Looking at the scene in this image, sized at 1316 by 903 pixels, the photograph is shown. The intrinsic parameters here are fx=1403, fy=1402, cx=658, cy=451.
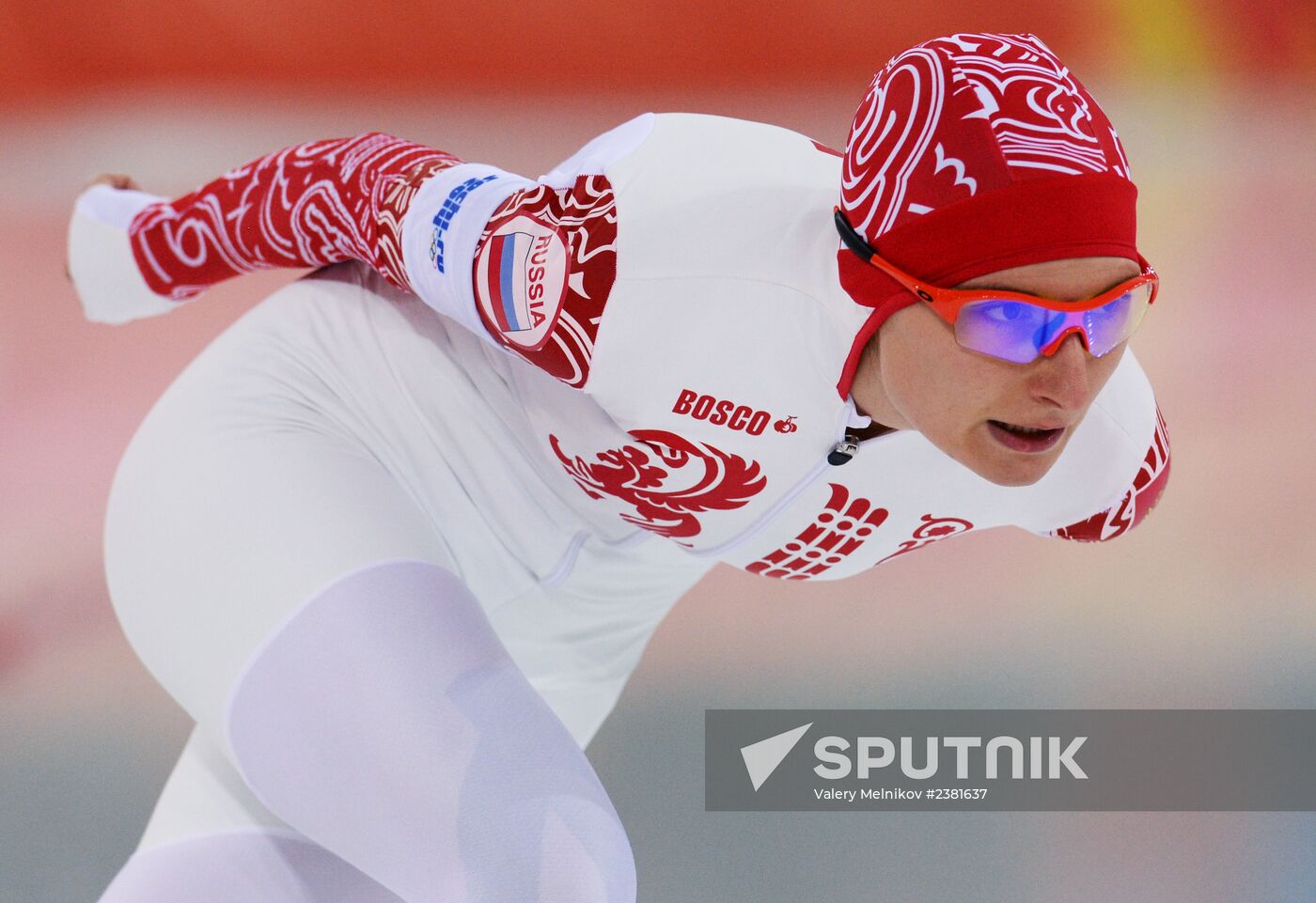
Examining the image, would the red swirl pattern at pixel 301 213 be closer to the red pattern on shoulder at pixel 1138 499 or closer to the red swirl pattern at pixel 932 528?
the red swirl pattern at pixel 932 528

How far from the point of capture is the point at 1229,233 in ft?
7.89

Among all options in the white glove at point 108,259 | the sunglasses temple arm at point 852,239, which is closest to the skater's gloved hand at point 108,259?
the white glove at point 108,259

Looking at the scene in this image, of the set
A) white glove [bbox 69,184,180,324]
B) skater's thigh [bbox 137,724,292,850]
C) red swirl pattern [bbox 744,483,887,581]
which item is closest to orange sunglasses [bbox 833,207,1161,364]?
red swirl pattern [bbox 744,483,887,581]

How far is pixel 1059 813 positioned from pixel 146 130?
6.17 ft

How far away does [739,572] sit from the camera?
2.11 meters

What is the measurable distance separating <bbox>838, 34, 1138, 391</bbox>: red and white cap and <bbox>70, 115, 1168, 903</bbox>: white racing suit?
3.0 inches

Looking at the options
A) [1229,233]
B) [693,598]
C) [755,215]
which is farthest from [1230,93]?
[755,215]

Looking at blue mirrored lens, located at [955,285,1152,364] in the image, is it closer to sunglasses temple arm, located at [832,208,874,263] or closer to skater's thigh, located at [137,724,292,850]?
sunglasses temple arm, located at [832,208,874,263]

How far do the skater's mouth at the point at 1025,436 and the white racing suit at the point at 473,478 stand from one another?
0.12 metres

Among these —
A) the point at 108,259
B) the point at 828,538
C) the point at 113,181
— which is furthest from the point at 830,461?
the point at 113,181

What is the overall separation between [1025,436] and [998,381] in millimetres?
60

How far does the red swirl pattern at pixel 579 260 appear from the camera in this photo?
3.43ft

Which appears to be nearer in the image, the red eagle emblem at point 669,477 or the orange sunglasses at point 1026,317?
the orange sunglasses at point 1026,317

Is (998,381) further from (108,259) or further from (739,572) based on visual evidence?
(739,572)
